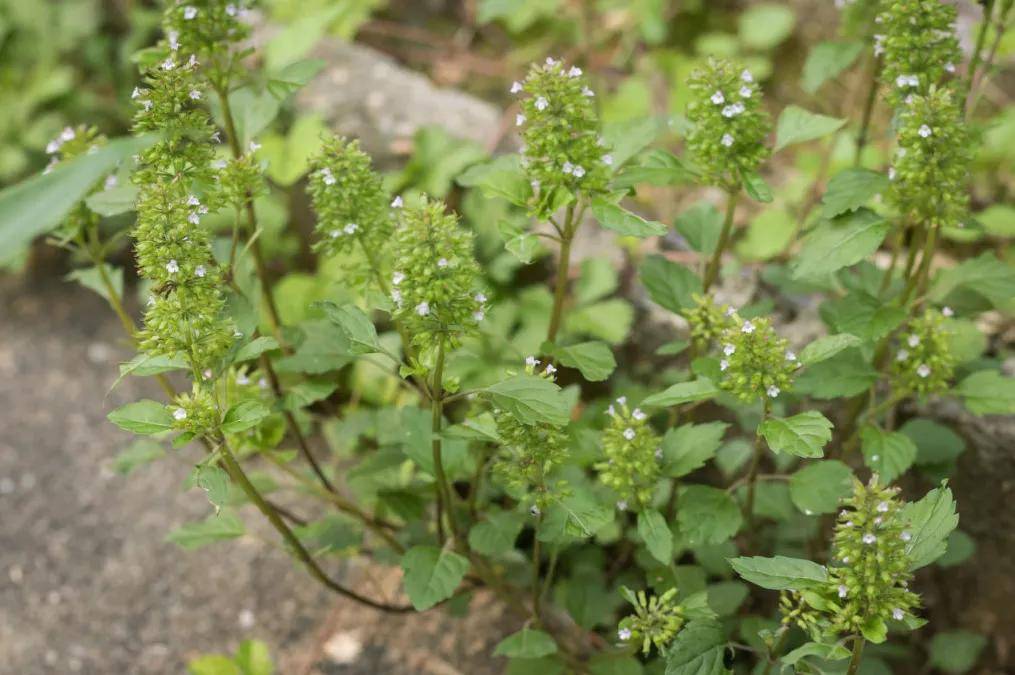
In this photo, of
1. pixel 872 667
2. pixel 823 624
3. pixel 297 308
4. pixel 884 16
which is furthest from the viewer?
pixel 297 308

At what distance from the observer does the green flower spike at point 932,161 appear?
2066mm

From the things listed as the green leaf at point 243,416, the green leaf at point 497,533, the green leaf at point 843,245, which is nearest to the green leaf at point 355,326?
the green leaf at point 243,416

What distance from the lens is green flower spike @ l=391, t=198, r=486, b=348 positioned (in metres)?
1.84

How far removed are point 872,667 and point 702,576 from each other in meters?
0.64

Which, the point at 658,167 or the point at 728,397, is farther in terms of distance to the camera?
→ the point at 728,397

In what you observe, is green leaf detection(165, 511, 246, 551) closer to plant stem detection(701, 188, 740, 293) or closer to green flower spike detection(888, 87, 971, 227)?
plant stem detection(701, 188, 740, 293)

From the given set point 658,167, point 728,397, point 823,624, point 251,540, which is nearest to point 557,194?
point 658,167

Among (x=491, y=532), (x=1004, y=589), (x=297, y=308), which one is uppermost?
(x=491, y=532)

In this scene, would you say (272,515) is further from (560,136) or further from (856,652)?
(856,652)

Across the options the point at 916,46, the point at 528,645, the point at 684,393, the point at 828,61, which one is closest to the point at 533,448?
the point at 684,393

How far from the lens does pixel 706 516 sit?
226cm

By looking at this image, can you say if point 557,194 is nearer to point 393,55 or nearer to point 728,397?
point 728,397

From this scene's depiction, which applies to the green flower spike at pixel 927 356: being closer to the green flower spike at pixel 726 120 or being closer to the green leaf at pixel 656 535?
the green flower spike at pixel 726 120

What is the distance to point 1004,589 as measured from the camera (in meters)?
3.00
